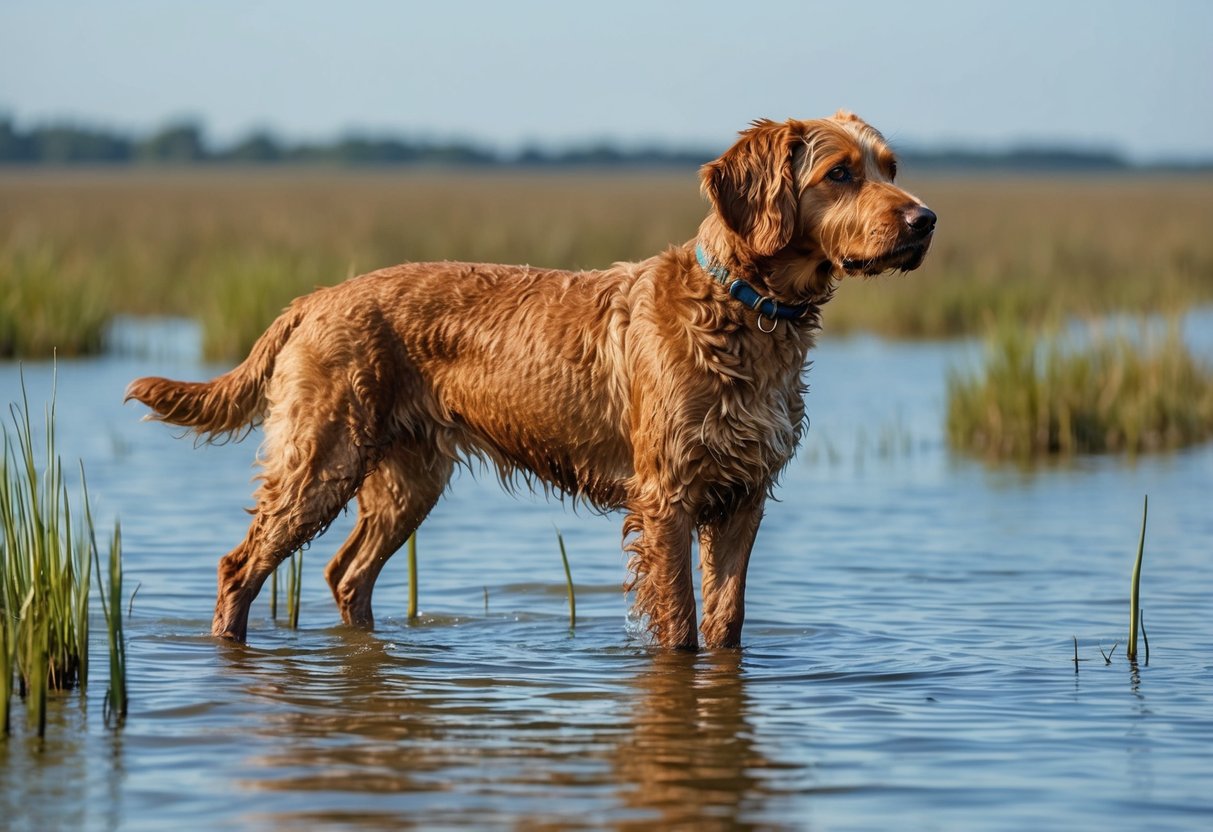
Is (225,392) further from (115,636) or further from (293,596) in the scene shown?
(115,636)

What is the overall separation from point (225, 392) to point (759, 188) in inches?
95.4

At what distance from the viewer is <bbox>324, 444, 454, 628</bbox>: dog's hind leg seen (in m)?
7.38

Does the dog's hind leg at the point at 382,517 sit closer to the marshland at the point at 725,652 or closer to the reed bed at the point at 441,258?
the marshland at the point at 725,652

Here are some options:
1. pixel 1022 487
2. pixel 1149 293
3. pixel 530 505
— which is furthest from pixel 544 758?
pixel 1149 293

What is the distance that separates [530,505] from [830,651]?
4.32m

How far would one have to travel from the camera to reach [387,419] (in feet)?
22.9

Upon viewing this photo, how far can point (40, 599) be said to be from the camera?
555 cm

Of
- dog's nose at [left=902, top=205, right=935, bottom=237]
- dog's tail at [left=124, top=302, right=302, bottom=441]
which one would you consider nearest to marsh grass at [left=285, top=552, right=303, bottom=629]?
dog's tail at [left=124, top=302, right=302, bottom=441]

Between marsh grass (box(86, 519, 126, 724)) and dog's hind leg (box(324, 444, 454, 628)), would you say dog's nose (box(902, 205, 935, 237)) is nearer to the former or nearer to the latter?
dog's hind leg (box(324, 444, 454, 628))

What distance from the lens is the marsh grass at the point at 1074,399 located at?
1256 cm

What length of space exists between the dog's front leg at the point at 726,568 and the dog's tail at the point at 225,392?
1919 mm

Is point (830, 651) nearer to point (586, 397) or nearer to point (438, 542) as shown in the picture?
point (586, 397)

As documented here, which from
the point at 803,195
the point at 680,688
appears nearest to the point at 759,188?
the point at 803,195

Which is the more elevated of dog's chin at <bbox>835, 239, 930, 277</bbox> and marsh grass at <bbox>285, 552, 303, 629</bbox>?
dog's chin at <bbox>835, 239, 930, 277</bbox>
